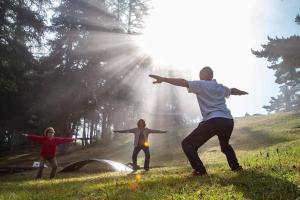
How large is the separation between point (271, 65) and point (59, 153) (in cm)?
2327

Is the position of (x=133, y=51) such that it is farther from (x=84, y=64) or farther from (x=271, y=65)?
(x=271, y=65)

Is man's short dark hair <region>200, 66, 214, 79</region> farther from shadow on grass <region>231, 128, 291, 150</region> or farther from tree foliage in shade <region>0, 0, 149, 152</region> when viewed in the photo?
tree foliage in shade <region>0, 0, 149, 152</region>

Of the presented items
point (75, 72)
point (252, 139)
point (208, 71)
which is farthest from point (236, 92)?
point (75, 72)

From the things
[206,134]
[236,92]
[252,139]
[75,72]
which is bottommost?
[252,139]

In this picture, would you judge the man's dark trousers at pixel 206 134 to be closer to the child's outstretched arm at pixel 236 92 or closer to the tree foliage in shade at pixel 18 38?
the child's outstretched arm at pixel 236 92


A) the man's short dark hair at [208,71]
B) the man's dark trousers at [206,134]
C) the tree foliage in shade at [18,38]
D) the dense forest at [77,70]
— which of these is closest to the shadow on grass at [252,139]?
the dense forest at [77,70]

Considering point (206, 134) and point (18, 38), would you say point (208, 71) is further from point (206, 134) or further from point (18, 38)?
point (18, 38)

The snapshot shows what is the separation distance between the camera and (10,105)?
3709cm

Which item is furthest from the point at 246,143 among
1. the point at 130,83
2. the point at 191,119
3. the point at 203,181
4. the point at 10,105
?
the point at 191,119

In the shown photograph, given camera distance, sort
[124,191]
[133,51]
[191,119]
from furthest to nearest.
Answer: [191,119]
[133,51]
[124,191]

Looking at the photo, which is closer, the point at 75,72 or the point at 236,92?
the point at 236,92

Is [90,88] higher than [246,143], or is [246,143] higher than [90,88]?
[90,88]

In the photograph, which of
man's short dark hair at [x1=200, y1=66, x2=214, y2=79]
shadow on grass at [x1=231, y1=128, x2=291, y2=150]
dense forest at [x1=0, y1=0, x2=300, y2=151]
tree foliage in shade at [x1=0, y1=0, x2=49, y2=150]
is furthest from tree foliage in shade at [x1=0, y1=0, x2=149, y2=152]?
man's short dark hair at [x1=200, y1=66, x2=214, y2=79]

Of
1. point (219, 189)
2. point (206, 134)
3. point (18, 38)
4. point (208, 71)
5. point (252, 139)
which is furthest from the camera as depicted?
point (252, 139)
